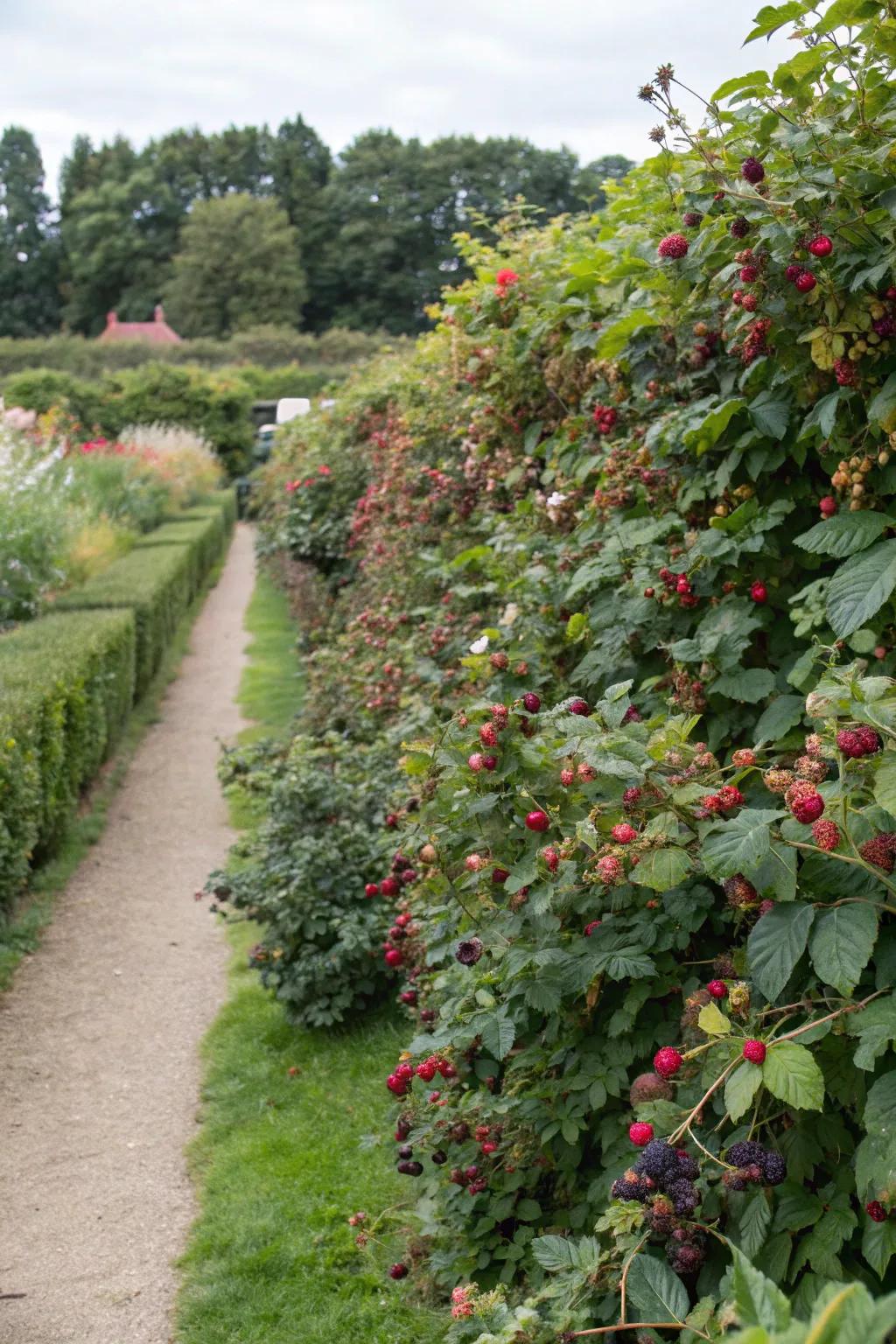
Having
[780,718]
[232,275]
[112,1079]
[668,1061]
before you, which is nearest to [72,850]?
[112,1079]

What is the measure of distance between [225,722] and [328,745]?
316 centimetres

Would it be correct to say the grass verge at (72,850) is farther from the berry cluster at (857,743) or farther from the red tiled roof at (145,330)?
the red tiled roof at (145,330)

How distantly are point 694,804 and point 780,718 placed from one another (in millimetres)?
520

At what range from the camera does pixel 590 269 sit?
3.60 meters

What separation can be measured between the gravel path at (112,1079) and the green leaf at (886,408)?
2605 mm

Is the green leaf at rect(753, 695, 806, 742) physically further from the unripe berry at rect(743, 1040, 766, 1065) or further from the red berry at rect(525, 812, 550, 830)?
the unripe berry at rect(743, 1040, 766, 1065)

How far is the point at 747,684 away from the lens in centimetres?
250

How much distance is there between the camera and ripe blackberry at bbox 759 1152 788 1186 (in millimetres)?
1623

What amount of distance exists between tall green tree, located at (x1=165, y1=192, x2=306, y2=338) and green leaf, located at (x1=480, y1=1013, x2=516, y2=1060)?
5165cm

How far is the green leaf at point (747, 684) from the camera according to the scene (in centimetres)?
248

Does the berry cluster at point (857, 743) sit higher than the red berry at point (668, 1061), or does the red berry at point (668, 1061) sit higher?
the berry cluster at point (857, 743)

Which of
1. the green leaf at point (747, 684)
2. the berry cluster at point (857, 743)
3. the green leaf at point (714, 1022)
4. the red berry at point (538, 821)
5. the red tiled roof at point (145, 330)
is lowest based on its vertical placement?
the green leaf at point (714, 1022)

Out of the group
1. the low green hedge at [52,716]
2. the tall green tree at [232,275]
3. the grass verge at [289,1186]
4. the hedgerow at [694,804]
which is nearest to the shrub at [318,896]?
the grass verge at [289,1186]

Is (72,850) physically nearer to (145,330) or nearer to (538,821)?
(538,821)
